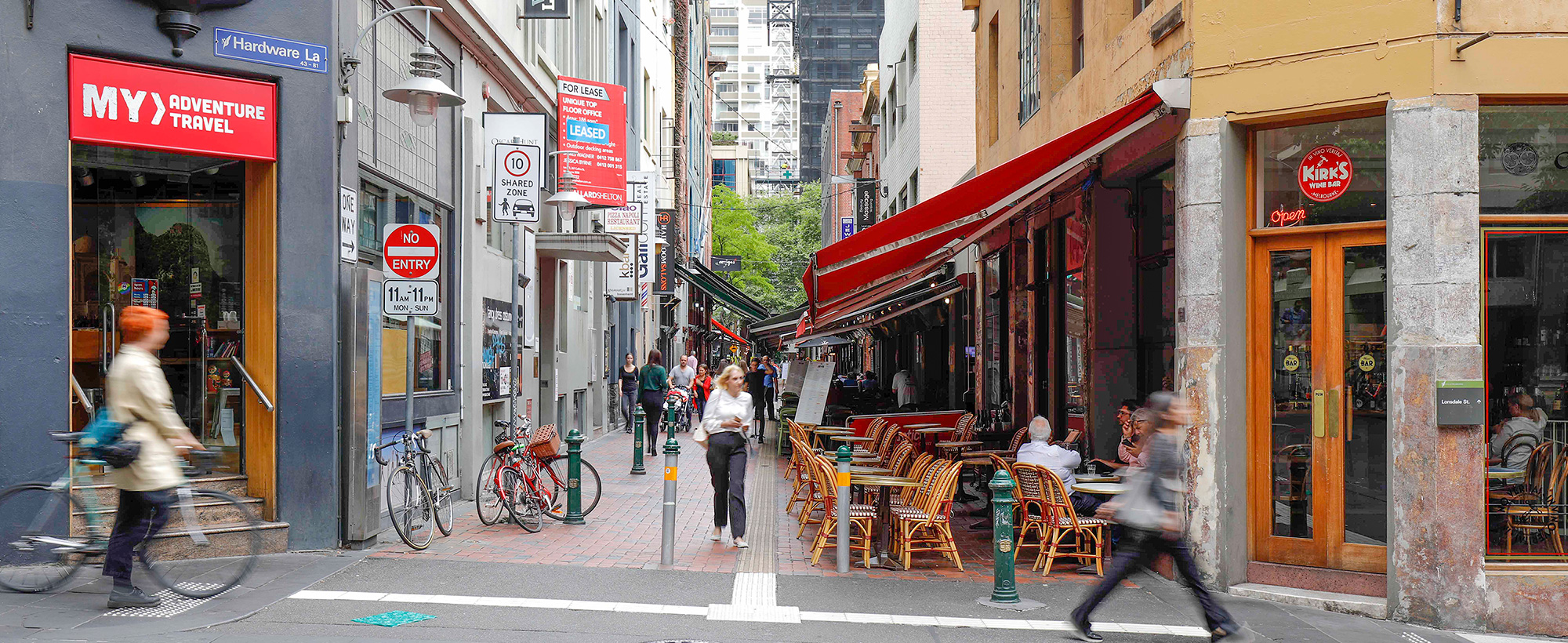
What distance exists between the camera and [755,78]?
519 feet

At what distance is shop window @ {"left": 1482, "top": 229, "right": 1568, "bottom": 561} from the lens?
8.06 meters

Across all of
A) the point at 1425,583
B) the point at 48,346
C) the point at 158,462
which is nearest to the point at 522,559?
the point at 158,462

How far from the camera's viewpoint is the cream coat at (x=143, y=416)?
23.0 ft

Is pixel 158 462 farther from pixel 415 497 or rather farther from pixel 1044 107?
pixel 1044 107

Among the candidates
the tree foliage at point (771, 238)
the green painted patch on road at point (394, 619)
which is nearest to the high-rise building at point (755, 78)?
the tree foliage at point (771, 238)

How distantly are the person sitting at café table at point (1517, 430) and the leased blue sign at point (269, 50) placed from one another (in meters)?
9.12

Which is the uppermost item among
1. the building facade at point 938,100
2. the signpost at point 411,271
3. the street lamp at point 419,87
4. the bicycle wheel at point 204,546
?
the building facade at point 938,100

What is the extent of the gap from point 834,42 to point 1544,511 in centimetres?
8193

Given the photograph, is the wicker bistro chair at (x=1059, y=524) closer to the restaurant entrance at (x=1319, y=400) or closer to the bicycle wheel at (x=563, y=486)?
the restaurant entrance at (x=1319, y=400)

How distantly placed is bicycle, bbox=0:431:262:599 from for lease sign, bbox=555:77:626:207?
29.2ft

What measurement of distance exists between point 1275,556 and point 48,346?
8985mm

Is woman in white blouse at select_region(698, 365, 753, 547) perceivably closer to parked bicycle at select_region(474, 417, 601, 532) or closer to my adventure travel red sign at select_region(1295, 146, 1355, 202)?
parked bicycle at select_region(474, 417, 601, 532)

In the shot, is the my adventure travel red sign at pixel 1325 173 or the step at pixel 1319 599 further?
the my adventure travel red sign at pixel 1325 173

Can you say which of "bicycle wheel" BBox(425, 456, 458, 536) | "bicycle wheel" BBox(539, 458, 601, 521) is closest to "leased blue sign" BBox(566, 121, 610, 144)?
"bicycle wheel" BBox(539, 458, 601, 521)
